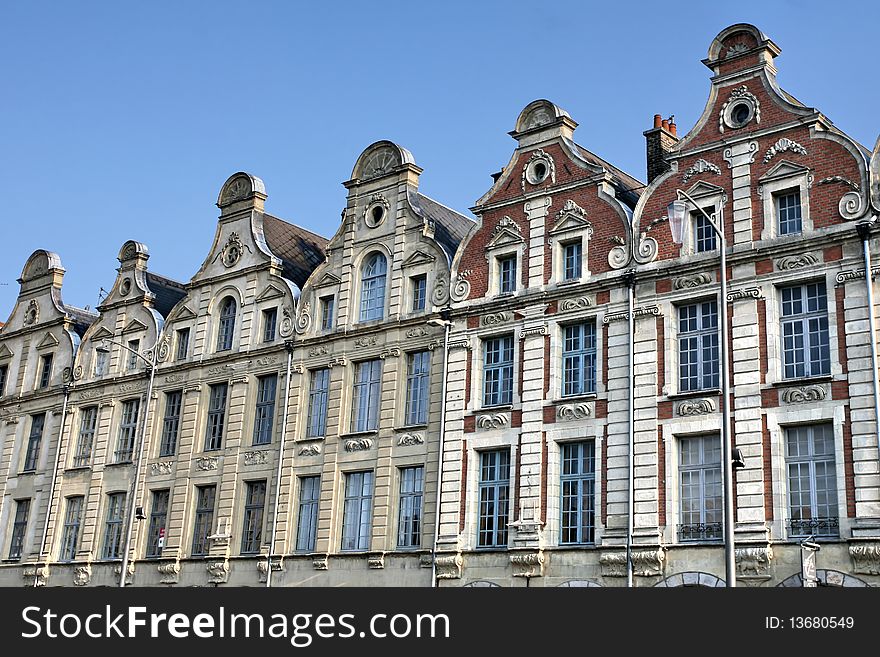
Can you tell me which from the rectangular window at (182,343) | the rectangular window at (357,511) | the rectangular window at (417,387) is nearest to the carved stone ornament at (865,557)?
the rectangular window at (417,387)

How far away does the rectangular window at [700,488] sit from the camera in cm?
2488

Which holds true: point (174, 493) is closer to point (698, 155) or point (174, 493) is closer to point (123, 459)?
point (123, 459)

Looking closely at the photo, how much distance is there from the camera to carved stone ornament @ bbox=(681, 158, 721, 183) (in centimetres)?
2688

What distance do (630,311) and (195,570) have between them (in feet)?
50.4

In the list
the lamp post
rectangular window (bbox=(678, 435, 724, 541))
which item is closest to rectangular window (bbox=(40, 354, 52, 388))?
the lamp post

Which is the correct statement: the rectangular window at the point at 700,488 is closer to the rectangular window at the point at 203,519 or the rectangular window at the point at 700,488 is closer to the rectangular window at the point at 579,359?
the rectangular window at the point at 579,359

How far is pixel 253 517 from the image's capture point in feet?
110

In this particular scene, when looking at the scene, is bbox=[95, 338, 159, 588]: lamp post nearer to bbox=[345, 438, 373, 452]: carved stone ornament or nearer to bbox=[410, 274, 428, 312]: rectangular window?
bbox=[345, 438, 373, 452]: carved stone ornament

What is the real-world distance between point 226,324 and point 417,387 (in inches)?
337

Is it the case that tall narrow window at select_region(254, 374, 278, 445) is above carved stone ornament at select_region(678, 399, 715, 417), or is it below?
above

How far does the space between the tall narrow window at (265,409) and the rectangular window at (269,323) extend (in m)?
1.25

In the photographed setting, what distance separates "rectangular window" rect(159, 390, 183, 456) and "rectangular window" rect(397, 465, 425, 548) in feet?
31.3
